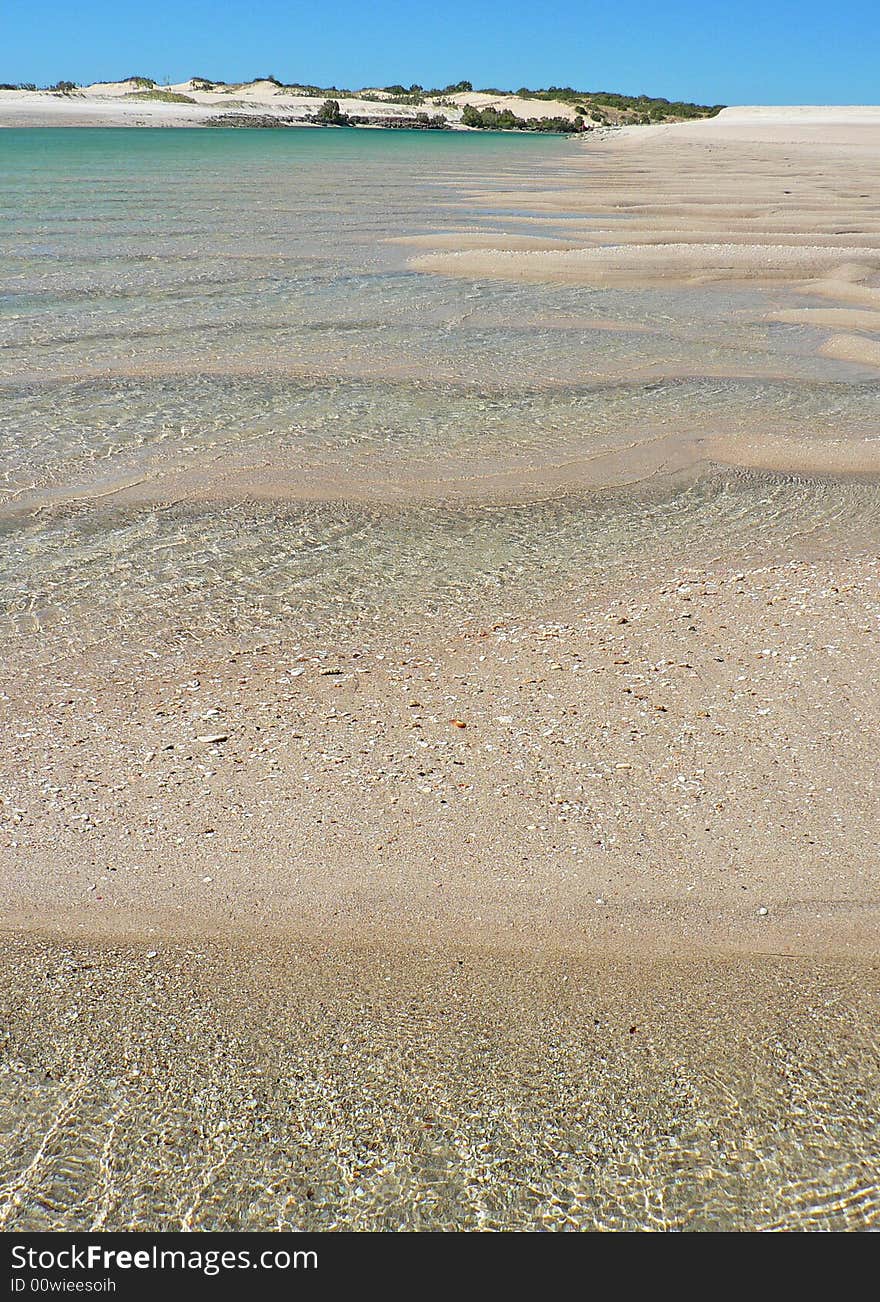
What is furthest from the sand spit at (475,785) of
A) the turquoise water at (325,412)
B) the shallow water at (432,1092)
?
the turquoise water at (325,412)

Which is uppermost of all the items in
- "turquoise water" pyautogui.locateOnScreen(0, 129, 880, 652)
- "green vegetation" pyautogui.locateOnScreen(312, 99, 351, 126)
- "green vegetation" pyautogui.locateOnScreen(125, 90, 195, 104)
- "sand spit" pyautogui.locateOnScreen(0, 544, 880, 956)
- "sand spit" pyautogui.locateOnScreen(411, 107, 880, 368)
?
"green vegetation" pyautogui.locateOnScreen(125, 90, 195, 104)

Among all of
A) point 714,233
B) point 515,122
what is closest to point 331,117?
point 515,122

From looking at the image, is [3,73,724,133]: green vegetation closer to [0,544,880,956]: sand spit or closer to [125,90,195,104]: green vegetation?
[125,90,195,104]: green vegetation

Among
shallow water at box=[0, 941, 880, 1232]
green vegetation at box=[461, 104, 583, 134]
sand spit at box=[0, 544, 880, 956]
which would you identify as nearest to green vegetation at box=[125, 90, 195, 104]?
green vegetation at box=[461, 104, 583, 134]

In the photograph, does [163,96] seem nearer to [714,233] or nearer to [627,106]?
[627,106]

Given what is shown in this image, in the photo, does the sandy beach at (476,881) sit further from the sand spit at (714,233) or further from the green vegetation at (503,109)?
the green vegetation at (503,109)

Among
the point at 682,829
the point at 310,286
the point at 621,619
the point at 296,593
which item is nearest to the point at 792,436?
the point at 621,619

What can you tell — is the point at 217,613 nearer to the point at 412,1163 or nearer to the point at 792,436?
the point at 412,1163
